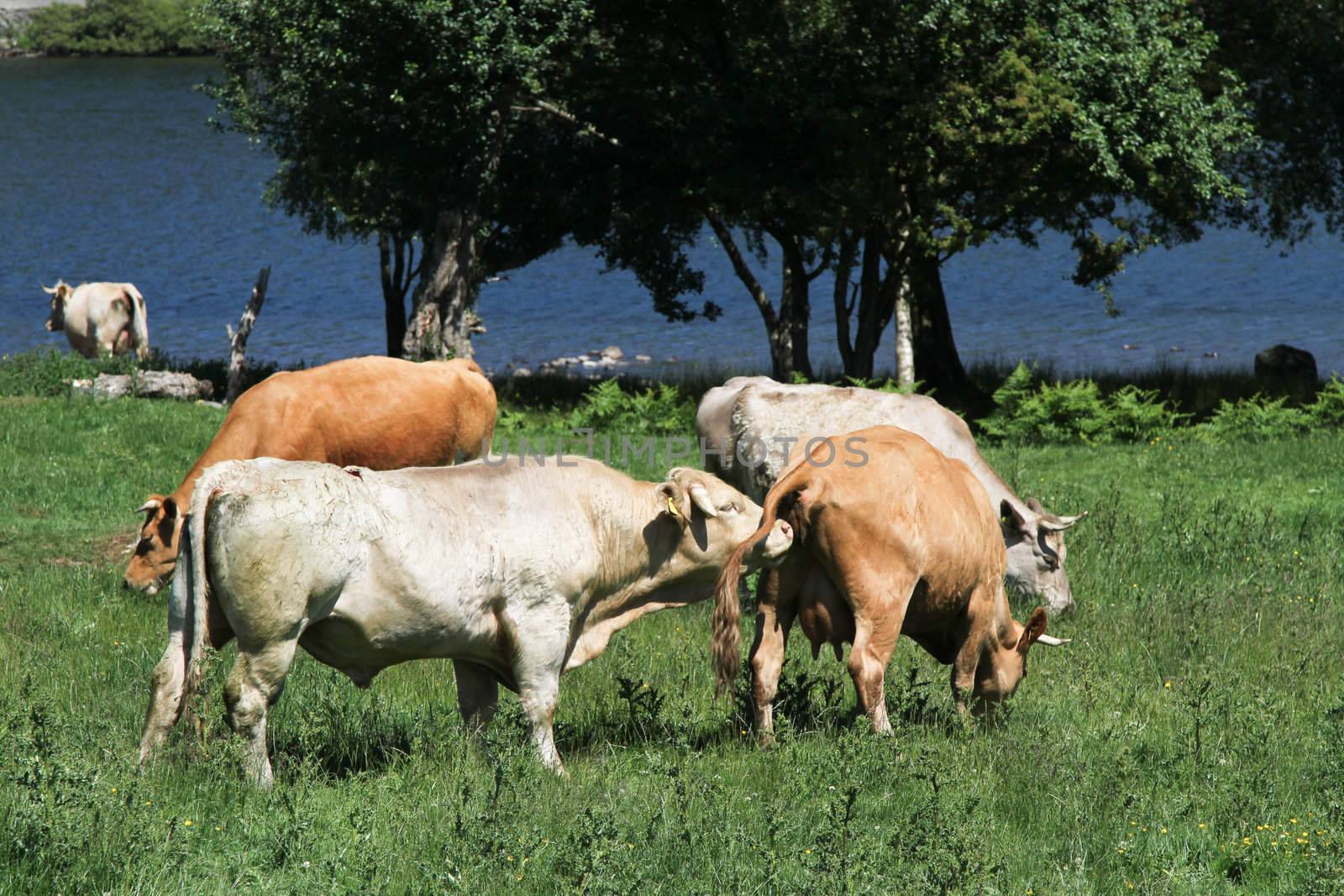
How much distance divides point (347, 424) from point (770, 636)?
237 inches

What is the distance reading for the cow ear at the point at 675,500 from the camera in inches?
283

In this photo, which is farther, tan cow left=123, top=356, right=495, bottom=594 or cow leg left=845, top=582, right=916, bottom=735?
tan cow left=123, top=356, right=495, bottom=594

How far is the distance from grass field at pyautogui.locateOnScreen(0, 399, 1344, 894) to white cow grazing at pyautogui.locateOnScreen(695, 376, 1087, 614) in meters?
0.58

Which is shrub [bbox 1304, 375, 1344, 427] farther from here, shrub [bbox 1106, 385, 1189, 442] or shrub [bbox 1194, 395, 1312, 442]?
shrub [bbox 1106, 385, 1189, 442]

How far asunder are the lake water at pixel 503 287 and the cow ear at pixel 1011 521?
22342mm

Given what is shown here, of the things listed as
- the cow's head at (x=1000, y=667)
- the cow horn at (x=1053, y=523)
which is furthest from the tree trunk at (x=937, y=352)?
the cow's head at (x=1000, y=667)

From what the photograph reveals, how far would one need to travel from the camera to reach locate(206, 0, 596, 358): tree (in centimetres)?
1906

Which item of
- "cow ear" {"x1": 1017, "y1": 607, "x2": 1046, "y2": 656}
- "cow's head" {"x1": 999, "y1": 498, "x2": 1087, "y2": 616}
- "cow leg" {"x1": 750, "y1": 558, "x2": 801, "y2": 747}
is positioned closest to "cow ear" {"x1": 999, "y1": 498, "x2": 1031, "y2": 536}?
"cow's head" {"x1": 999, "y1": 498, "x2": 1087, "y2": 616}

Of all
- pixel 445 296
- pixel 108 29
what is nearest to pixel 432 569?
pixel 445 296

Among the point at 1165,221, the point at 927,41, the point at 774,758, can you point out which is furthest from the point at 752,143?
the point at 774,758

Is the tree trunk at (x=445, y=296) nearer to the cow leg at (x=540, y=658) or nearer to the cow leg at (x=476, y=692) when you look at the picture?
the cow leg at (x=476, y=692)

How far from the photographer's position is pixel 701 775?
21.2 ft

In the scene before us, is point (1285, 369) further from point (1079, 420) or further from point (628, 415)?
point (628, 415)

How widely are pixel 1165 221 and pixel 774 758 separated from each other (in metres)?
18.6
